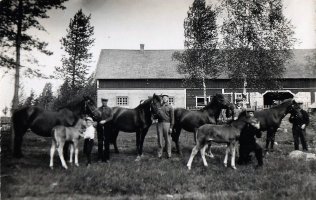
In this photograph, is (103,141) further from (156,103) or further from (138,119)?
(156,103)

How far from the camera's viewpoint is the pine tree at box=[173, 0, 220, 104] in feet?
104

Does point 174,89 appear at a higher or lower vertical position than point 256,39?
lower

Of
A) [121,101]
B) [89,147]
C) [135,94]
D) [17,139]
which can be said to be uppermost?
[135,94]

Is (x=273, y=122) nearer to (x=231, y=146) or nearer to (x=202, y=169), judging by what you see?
(x=231, y=146)

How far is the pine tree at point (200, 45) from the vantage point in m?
31.8

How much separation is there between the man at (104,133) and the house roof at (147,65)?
86.0 feet

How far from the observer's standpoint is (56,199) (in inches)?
290

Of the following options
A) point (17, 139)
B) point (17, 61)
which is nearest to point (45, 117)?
point (17, 139)

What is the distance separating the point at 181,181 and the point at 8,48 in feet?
25.2

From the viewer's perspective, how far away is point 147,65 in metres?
39.5

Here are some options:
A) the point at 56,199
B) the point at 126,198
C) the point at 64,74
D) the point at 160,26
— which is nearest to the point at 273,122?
the point at 160,26

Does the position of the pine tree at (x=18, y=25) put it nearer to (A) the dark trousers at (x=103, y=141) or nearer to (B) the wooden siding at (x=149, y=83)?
(A) the dark trousers at (x=103, y=141)

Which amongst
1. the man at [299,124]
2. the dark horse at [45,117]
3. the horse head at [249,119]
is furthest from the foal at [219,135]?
the man at [299,124]

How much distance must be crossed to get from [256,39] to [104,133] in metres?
19.8
